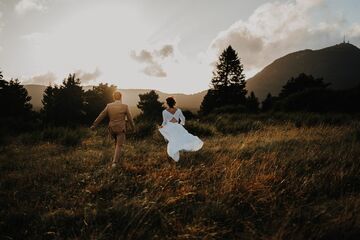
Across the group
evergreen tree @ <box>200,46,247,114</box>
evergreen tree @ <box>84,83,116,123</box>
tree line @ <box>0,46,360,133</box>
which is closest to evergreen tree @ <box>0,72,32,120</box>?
tree line @ <box>0,46,360,133</box>

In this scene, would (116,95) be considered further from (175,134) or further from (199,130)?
(199,130)

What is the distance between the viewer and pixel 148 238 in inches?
149

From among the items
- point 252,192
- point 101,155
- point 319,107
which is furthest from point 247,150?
point 319,107

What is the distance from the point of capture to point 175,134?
342 inches

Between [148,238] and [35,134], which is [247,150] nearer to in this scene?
[148,238]

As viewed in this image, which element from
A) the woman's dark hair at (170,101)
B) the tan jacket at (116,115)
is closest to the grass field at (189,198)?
the tan jacket at (116,115)

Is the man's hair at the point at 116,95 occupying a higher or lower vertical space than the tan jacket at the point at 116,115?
higher

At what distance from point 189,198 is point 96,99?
173ft

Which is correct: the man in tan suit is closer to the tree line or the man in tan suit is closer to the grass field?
the grass field

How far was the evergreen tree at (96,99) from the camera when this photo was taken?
52181 mm

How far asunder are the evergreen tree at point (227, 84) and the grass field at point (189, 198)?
1725 inches

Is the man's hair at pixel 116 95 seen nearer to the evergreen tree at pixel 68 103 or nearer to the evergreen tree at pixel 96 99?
the evergreen tree at pixel 68 103

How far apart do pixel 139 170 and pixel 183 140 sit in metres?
1.99

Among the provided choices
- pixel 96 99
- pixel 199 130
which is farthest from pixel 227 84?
pixel 199 130
